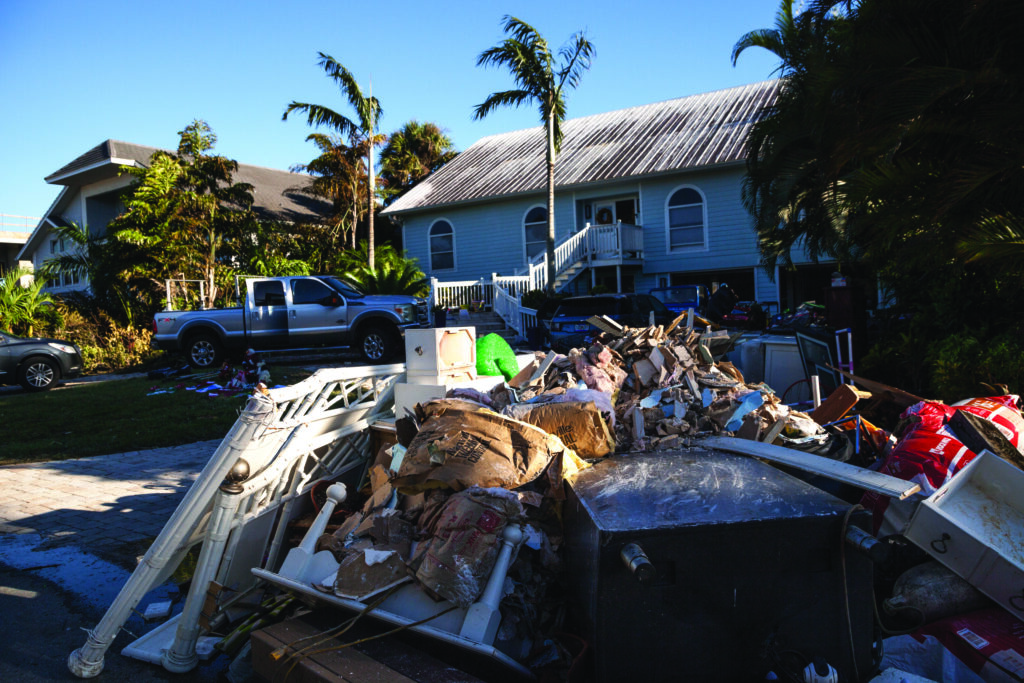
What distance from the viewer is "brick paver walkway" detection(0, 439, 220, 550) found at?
17.1ft

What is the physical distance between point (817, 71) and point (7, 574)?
28.7 feet

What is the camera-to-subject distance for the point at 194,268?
66.3 ft

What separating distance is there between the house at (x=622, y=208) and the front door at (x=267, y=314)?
25.6ft

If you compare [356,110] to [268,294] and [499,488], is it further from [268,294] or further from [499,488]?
[499,488]

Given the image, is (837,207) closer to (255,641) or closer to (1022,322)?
(1022,322)

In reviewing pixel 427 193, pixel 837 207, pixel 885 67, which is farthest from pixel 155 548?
pixel 427 193

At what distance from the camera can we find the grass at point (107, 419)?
27.2 feet

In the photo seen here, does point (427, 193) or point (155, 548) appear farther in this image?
point (427, 193)

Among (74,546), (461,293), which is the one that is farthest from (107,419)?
(461,293)

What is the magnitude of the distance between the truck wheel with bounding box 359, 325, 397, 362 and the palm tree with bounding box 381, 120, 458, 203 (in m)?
15.2

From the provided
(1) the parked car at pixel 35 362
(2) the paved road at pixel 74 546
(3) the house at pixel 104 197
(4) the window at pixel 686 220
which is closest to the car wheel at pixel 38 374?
(1) the parked car at pixel 35 362

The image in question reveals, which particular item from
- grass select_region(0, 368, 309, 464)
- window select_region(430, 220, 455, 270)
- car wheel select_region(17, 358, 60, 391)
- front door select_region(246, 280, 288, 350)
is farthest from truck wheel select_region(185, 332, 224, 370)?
window select_region(430, 220, 455, 270)

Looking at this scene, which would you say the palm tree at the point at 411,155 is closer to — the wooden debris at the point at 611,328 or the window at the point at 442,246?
the window at the point at 442,246

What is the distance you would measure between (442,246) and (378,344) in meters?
11.1
